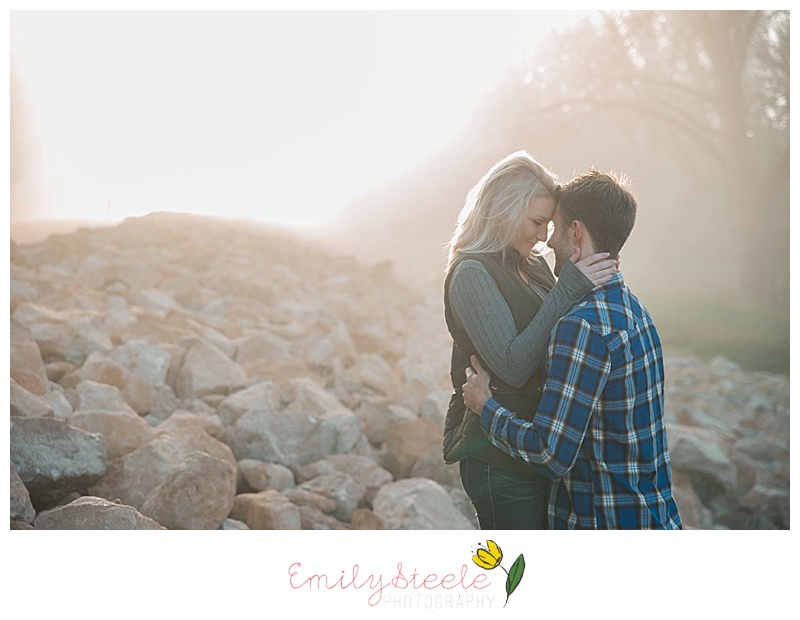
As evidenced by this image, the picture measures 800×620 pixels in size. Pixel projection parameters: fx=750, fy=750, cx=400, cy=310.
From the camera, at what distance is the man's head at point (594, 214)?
1619 mm

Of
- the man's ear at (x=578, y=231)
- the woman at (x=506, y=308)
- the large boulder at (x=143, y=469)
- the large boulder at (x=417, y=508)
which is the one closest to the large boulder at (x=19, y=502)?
the large boulder at (x=143, y=469)

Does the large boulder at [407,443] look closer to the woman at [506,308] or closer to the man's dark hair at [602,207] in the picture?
the woman at [506,308]

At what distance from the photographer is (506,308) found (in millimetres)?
1655

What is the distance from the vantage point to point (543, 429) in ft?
5.19

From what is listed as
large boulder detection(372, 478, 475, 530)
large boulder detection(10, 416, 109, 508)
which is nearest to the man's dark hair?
large boulder detection(372, 478, 475, 530)

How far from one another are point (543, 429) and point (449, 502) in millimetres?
1279

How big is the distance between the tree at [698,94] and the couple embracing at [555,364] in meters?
3.23

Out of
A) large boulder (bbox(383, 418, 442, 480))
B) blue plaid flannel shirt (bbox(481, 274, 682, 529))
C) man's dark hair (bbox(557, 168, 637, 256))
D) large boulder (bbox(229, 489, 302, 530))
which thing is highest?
man's dark hair (bbox(557, 168, 637, 256))

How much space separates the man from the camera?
1.57 m

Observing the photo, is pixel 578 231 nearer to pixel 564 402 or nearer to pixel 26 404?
pixel 564 402

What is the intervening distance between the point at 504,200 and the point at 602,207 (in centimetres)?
22
